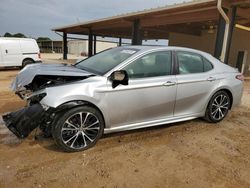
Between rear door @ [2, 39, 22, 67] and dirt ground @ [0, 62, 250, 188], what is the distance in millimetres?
8974

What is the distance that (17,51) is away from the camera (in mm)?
11844

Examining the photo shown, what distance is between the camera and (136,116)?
355 centimetres

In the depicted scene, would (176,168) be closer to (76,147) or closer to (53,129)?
(76,147)

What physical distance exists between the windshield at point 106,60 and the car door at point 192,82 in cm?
93

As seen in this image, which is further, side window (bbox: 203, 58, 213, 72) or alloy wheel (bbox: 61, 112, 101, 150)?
side window (bbox: 203, 58, 213, 72)

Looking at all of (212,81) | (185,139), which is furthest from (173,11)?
(185,139)

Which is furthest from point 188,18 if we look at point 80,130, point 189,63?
point 80,130

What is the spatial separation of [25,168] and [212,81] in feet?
11.4

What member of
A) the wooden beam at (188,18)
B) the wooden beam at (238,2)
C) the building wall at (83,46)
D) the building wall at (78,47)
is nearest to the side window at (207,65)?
the wooden beam at (238,2)

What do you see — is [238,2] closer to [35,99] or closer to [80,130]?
[80,130]

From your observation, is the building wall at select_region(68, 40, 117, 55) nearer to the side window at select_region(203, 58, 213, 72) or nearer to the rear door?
the rear door

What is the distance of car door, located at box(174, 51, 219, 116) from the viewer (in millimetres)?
3924

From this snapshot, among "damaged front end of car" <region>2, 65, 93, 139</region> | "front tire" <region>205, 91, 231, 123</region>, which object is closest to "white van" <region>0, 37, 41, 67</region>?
"damaged front end of car" <region>2, 65, 93, 139</region>

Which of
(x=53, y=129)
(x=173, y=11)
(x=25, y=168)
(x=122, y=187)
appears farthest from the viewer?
(x=173, y=11)
